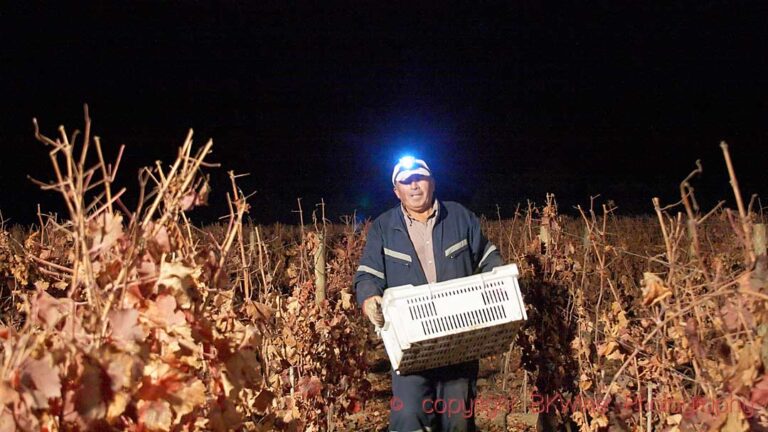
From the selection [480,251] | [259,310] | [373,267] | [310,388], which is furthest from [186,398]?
[310,388]

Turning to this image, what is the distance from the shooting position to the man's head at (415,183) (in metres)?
3.52

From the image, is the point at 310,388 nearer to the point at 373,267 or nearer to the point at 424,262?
the point at 373,267

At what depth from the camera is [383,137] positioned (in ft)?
119

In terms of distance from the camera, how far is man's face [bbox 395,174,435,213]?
3.53m

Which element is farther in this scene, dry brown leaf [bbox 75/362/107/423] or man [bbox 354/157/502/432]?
man [bbox 354/157/502/432]

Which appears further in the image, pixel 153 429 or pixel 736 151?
pixel 736 151

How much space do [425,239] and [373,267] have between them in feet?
1.00

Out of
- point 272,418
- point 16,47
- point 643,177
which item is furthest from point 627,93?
point 272,418

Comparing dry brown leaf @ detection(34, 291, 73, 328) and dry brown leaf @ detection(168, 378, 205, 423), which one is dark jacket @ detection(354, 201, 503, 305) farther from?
dry brown leaf @ detection(34, 291, 73, 328)

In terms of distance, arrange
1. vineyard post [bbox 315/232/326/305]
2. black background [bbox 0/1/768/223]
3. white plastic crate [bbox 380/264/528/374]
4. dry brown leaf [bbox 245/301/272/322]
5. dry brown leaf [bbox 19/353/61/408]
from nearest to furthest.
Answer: dry brown leaf [bbox 19/353/61/408] → dry brown leaf [bbox 245/301/272/322] → white plastic crate [bbox 380/264/528/374] → vineyard post [bbox 315/232/326/305] → black background [bbox 0/1/768/223]

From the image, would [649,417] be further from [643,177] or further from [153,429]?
[643,177]

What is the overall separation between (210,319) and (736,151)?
34.4 m

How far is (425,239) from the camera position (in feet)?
11.8

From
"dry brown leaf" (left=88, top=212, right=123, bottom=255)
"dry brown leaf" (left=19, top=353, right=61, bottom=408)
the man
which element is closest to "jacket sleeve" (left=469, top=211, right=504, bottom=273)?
the man
